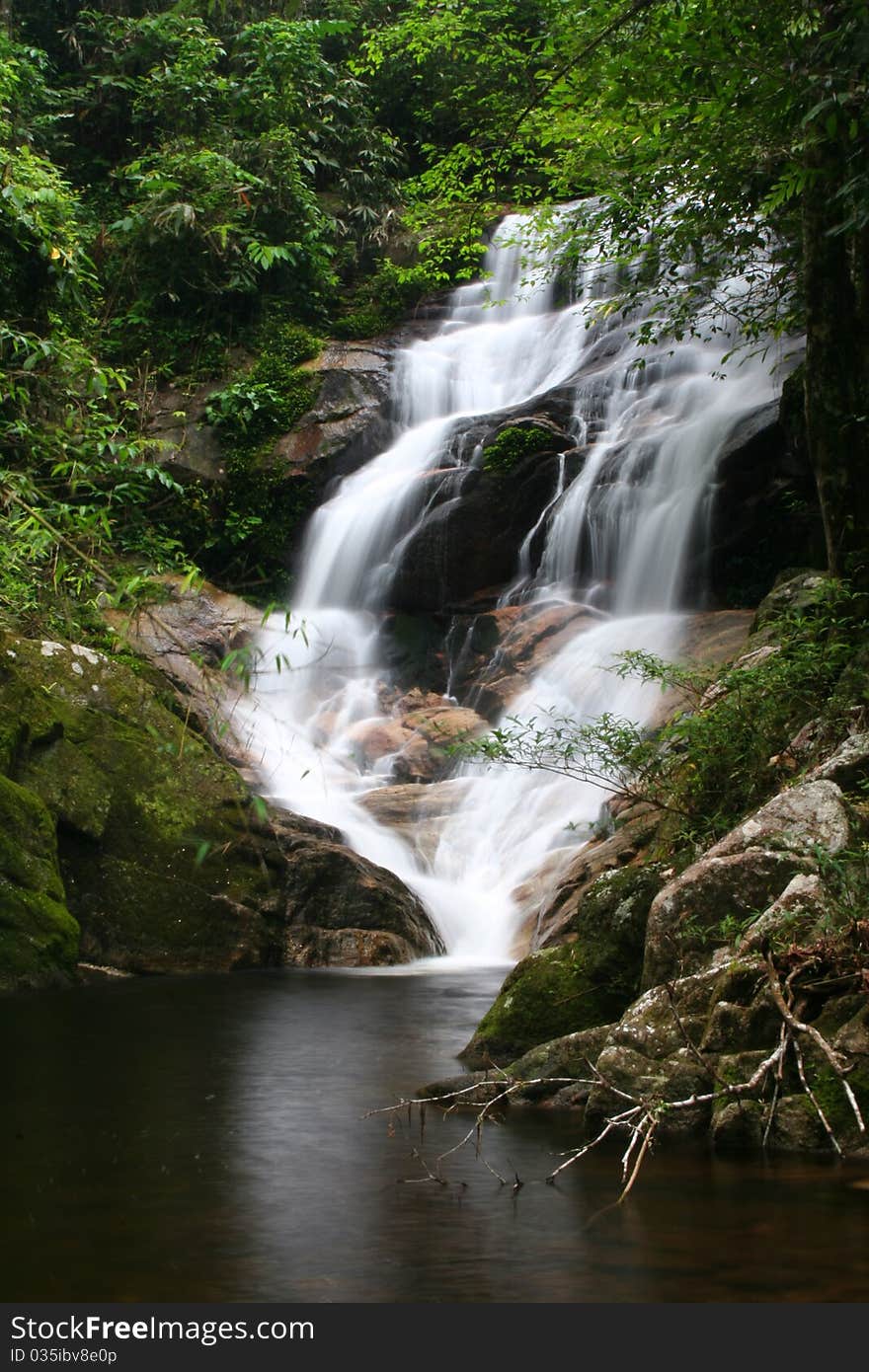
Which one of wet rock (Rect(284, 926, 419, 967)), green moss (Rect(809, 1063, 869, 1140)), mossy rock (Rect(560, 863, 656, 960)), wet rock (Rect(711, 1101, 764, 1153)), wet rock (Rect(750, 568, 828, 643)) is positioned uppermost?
wet rock (Rect(750, 568, 828, 643))

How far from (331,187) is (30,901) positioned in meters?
18.7

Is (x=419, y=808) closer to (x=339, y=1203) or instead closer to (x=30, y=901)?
(x=30, y=901)

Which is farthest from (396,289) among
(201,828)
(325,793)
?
(201,828)

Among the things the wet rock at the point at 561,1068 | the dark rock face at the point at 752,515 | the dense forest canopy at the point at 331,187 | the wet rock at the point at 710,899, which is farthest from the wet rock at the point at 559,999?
the dark rock face at the point at 752,515

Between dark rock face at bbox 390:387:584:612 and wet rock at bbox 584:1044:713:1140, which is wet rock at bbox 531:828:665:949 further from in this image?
dark rock face at bbox 390:387:584:612

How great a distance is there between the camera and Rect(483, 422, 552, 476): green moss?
16859 millimetres

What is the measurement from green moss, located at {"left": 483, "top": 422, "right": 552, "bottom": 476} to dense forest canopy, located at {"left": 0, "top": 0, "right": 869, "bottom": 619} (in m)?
2.84

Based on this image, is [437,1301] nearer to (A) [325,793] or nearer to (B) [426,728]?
(A) [325,793]

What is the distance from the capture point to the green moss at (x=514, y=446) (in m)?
16.9

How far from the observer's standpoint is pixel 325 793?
540 inches

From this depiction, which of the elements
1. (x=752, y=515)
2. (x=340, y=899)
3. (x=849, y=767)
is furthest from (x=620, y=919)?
(x=752, y=515)

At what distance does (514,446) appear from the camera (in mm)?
16906

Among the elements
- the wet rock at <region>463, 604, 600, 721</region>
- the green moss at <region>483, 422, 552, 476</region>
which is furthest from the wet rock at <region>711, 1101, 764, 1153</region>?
the green moss at <region>483, 422, 552, 476</region>

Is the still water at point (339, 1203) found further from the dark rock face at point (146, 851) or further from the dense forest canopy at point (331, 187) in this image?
the dense forest canopy at point (331, 187)
